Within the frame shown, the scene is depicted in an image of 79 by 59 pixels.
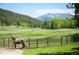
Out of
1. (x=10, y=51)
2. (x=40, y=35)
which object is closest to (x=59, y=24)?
(x=40, y=35)

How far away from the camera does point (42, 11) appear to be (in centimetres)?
728

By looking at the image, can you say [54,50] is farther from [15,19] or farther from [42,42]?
[15,19]

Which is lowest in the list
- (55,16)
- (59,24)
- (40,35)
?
(40,35)

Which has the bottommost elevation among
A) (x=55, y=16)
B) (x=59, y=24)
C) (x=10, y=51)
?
(x=10, y=51)

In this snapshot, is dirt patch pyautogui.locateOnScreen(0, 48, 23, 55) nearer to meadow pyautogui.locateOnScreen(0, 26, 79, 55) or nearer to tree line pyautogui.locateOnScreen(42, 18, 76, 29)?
meadow pyautogui.locateOnScreen(0, 26, 79, 55)

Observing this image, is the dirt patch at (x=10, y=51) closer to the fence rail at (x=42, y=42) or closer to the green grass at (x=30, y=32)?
the fence rail at (x=42, y=42)

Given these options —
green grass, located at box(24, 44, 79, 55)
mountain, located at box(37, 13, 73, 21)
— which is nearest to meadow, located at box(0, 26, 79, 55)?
green grass, located at box(24, 44, 79, 55)

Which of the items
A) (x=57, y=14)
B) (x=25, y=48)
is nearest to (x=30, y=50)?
(x=25, y=48)

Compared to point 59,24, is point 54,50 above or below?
below

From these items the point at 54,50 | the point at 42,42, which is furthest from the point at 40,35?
the point at 54,50

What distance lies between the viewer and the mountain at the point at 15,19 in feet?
23.8

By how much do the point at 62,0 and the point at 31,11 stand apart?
394 millimetres

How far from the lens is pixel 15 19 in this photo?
729cm

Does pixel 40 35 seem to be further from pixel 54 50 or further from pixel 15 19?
pixel 15 19
